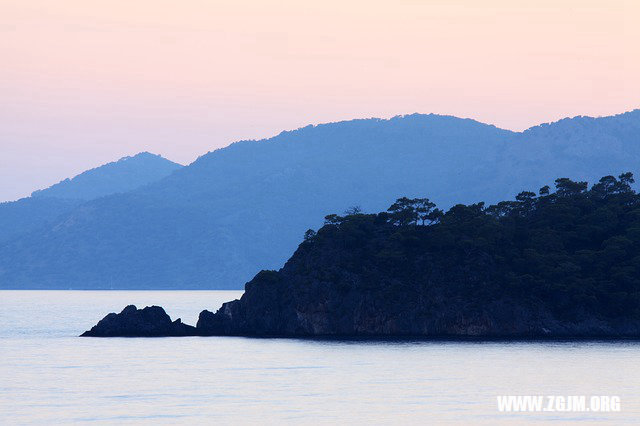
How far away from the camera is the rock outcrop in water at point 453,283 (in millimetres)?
145000

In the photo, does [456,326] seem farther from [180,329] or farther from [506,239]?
[180,329]

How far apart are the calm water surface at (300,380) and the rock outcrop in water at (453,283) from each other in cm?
1115

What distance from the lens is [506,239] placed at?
15838 centimetres

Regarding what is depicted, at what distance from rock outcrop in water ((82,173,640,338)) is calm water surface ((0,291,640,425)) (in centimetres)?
1115

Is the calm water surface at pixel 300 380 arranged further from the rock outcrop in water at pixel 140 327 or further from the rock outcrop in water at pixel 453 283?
the rock outcrop in water at pixel 453 283

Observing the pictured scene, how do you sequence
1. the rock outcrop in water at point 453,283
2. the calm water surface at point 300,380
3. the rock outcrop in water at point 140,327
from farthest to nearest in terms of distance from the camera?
the rock outcrop in water at point 140,327
the rock outcrop in water at point 453,283
the calm water surface at point 300,380

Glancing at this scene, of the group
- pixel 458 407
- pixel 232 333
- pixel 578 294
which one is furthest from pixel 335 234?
pixel 458 407

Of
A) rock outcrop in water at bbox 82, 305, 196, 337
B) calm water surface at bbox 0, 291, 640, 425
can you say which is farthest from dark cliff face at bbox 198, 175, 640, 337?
calm water surface at bbox 0, 291, 640, 425

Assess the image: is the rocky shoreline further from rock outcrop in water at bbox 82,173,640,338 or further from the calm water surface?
the calm water surface

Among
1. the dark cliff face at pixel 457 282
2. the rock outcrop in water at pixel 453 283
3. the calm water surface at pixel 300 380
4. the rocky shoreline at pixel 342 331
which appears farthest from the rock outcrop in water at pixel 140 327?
the calm water surface at pixel 300 380

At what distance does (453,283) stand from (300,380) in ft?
183

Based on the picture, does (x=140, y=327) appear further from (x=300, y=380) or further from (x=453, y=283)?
(x=300, y=380)

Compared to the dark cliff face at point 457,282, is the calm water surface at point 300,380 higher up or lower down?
lower down

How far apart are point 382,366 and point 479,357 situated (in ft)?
42.9
